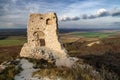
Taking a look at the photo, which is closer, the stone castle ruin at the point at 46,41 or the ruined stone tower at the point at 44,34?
the stone castle ruin at the point at 46,41

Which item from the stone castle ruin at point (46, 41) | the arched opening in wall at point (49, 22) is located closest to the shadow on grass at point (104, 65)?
the stone castle ruin at point (46, 41)

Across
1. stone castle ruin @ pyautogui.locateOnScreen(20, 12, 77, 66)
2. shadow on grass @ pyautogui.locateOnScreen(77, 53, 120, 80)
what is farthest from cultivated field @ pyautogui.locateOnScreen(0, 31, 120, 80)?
stone castle ruin @ pyautogui.locateOnScreen(20, 12, 77, 66)

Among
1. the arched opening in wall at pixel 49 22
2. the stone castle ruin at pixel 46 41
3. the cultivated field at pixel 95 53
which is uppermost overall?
the arched opening in wall at pixel 49 22

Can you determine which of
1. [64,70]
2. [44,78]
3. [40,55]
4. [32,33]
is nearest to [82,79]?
[64,70]

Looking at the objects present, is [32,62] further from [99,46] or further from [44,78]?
[99,46]

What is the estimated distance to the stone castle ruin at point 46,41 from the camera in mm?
20359

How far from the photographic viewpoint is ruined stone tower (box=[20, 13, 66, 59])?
21.2 metres

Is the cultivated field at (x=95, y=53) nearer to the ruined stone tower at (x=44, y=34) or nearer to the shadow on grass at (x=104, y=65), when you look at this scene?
the shadow on grass at (x=104, y=65)

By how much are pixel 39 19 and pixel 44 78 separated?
28.4 ft

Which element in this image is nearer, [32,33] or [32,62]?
[32,62]

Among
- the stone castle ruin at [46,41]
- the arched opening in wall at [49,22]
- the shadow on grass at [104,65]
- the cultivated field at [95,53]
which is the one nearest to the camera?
the stone castle ruin at [46,41]

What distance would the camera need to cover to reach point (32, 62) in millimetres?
18484

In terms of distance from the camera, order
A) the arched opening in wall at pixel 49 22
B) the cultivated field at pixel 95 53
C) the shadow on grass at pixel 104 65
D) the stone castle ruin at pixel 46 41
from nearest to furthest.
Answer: the stone castle ruin at pixel 46 41
the arched opening in wall at pixel 49 22
the shadow on grass at pixel 104 65
the cultivated field at pixel 95 53

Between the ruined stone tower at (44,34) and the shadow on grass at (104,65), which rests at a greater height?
the ruined stone tower at (44,34)
